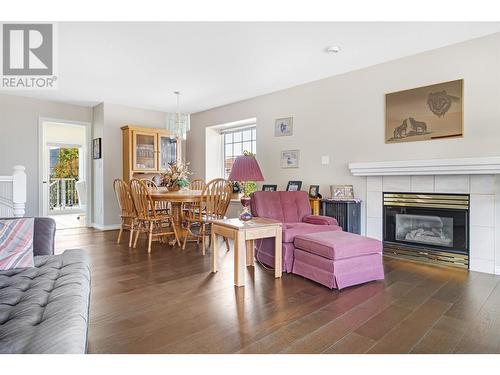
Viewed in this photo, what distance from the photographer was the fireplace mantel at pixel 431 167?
3000 mm

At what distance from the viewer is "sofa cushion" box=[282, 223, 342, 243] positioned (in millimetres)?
3109

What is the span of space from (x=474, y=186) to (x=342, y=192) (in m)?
1.42

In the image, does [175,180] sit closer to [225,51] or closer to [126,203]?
[126,203]

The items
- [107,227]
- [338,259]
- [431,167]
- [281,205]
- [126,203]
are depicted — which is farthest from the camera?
[107,227]

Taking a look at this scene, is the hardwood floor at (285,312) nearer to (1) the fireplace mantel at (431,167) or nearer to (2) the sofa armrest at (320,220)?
(2) the sofa armrest at (320,220)

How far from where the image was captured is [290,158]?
4980 millimetres

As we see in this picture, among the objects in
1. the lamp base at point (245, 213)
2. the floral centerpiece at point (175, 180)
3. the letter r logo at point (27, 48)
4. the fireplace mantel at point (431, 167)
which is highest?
the letter r logo at point (27, 48)

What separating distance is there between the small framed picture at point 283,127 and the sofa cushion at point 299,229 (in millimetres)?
2016

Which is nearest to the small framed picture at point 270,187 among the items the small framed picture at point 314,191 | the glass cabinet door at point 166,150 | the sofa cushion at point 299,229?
the small framed picture at point 314,191

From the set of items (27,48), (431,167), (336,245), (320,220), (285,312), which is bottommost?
(285,312)

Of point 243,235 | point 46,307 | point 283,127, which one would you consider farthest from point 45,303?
point 283,127

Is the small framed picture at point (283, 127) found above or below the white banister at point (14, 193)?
above
